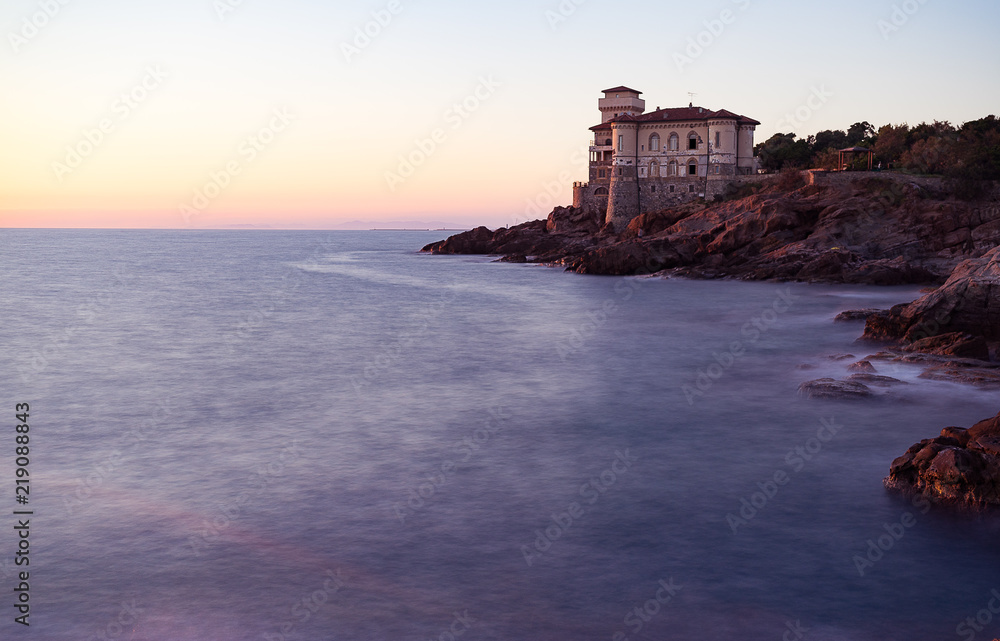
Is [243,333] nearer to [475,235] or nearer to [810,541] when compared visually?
[810,541]

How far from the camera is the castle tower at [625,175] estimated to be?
235 feet

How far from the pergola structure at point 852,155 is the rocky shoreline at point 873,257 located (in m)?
5.23

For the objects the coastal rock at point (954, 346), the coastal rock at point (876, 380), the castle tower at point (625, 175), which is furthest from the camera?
the castle tower at point (625, 175)

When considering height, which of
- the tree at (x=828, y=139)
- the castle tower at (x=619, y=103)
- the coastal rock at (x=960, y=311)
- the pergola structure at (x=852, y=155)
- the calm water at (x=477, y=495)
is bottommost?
the calm water at (x=477, y=495)

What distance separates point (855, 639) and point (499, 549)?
4560 millimetres

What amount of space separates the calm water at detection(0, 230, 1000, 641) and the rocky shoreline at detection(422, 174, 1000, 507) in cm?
106

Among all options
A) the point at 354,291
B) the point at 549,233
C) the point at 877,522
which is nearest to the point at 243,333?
the point at 354,291

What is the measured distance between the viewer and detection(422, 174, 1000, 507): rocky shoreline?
62.7ft

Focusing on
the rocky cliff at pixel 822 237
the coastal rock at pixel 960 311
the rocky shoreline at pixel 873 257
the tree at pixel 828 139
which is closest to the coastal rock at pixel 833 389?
the rocky shoreline at pixel 873 257

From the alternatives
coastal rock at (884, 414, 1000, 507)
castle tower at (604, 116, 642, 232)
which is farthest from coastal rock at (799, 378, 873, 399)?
castle tower at (604, 116, 642, 232)

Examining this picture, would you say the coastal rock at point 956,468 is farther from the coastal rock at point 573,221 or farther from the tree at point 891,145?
the coastal rock at point 573,221

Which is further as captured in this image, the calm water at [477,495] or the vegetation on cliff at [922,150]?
the vegetation on cliff at [922,150]

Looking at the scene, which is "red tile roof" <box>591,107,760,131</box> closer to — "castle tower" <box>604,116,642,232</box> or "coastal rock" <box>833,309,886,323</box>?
"castle tower" <box>604,116,642,232</box>

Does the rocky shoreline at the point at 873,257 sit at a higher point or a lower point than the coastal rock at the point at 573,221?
lower
